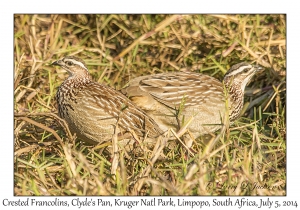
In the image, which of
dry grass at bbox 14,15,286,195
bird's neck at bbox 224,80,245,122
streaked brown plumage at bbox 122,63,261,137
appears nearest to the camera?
dry grass at bbox 14,15,286,195

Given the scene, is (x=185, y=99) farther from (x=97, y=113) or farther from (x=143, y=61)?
(x=143, y=61)

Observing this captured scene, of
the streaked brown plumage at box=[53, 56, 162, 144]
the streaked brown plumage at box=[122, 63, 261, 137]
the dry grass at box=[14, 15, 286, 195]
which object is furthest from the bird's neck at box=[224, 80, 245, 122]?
the streaked brown plumage at box=[53, 56, 162, 144]

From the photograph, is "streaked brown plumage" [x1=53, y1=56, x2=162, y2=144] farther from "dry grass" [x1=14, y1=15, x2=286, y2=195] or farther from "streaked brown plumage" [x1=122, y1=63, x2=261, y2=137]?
"streaked brown plumage" [x1=122, y1=63, x2=261, y2=137]

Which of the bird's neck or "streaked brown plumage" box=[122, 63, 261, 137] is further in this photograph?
the bird's neck
